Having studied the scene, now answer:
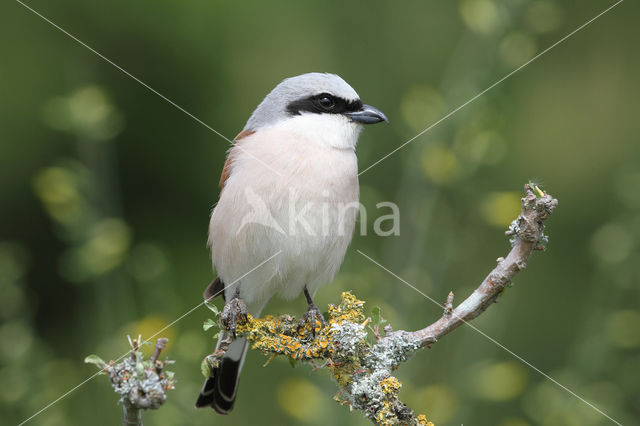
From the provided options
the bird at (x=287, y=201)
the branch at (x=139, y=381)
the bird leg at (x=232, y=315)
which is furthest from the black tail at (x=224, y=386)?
the branch at (x=139, y=381)

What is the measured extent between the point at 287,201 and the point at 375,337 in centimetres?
76

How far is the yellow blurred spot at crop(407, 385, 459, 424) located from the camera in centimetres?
219

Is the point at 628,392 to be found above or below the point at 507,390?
above

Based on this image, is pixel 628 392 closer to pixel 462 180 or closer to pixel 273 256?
pixel 462 180

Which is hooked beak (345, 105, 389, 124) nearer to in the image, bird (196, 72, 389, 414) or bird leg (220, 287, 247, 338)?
bird (196, 72, 389, 414)

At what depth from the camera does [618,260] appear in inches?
92.3

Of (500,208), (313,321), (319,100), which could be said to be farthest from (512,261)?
(319,100)

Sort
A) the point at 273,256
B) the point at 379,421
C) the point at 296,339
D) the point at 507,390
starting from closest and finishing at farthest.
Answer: the point at 379,421
the point at 296,339
the point at 507,390
the point at 273,256

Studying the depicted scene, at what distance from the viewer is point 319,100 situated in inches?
109

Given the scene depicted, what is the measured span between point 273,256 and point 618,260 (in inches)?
47.1

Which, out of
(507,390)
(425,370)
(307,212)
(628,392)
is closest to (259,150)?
(307,212)

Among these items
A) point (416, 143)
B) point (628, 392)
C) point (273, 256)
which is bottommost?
point (273, 256)

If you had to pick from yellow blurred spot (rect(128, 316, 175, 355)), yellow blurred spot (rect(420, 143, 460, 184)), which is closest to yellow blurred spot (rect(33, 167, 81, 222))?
yellow blurred spot (rect(128, 316, 175, 355))

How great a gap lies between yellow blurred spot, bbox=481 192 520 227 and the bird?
1.77 feet
